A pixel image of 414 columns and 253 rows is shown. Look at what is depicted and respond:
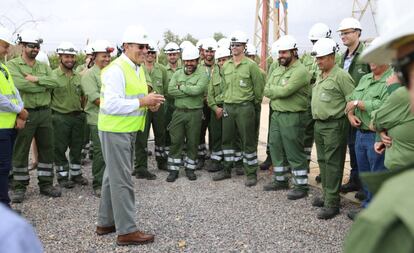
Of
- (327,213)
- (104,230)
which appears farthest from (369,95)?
(104,230)

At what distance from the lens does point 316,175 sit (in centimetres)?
695

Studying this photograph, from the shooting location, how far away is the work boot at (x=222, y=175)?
6.98 meters

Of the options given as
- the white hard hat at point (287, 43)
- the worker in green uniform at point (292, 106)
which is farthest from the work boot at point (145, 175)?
the white hard hat at point (287, 43)

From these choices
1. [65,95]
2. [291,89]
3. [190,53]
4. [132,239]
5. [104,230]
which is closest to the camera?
[132,239]

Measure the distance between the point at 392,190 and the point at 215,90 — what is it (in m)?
6.48

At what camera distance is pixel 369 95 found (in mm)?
4723

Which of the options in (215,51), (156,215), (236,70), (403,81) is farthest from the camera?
(215,51)

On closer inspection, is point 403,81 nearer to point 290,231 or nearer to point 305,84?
point 290,231

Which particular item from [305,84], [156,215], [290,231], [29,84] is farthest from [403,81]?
[29,84]

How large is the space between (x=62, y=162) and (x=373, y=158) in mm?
4591

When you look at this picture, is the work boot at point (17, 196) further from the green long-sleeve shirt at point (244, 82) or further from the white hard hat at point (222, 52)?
the white hard hat at point (222, 52)

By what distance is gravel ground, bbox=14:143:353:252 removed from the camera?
4402 millimetres

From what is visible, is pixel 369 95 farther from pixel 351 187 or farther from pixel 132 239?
pixel 132 239

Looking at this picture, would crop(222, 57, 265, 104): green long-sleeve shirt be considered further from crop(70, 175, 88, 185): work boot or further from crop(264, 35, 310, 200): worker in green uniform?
crop(70, 175, 88, 185): work boot
